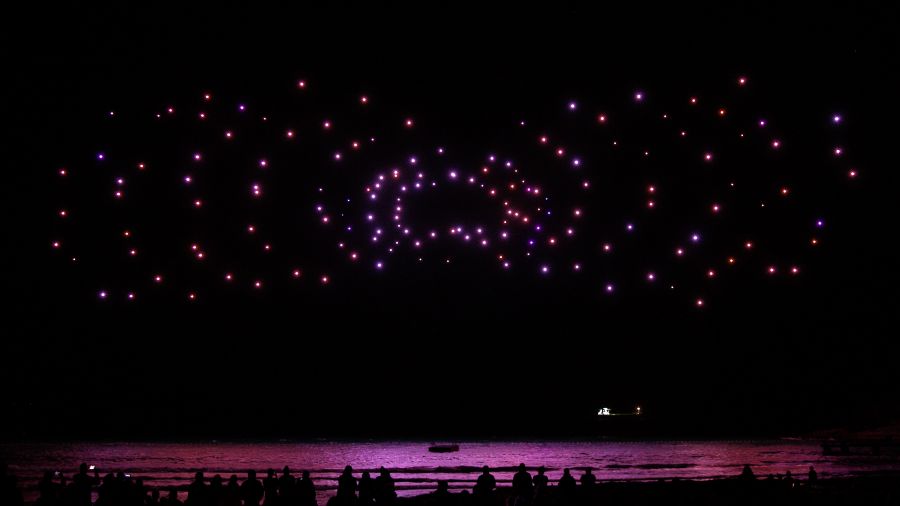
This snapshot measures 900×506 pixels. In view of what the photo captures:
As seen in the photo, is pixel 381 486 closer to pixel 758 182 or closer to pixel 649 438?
pixel 758 182

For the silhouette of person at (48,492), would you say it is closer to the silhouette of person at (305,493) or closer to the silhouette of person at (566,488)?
the silhouette of person at (305,493)

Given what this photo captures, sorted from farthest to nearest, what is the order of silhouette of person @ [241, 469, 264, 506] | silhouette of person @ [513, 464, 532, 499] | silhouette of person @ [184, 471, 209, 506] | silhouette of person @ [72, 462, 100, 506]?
1. silhouette of person @ [513, 464, 532, 499]
2. silhouette of person @ [184, 471, 209, 506]
3. silhouette of person @ [241, 469, 264, 506]
4. silhouette of person @ [72, 462, 100, 506]

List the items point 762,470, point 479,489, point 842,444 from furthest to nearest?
point 842,444, point 762,470, point 479,489

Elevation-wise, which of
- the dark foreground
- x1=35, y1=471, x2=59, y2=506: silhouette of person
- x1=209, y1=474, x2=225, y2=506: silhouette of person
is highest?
x1=35, y1=471, x2=59, y2=506: silhouette of person

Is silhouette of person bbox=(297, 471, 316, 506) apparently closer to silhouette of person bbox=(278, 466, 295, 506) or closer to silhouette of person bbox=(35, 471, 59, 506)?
silhouette of person bbox=(278, 466, 295, 506)

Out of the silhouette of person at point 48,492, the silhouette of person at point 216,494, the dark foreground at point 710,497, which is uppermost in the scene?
the silhouette of person at point 48,492

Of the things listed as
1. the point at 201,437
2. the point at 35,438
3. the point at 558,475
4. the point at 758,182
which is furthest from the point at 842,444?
the point at 35,438

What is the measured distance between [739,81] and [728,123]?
541mm

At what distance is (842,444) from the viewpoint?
32.8 meters

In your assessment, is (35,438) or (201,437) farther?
(201,437)

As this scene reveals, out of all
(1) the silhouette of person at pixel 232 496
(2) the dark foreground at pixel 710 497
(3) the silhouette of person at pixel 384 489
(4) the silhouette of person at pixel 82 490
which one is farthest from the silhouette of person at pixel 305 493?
(4) the silhouette of person at pixel 82 490

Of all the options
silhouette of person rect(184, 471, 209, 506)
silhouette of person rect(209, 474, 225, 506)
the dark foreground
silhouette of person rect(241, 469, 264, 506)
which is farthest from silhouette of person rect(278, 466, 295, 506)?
the dark foreground

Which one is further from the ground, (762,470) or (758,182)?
(758,182)

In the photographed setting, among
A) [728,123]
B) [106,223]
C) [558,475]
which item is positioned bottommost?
[558,475]
